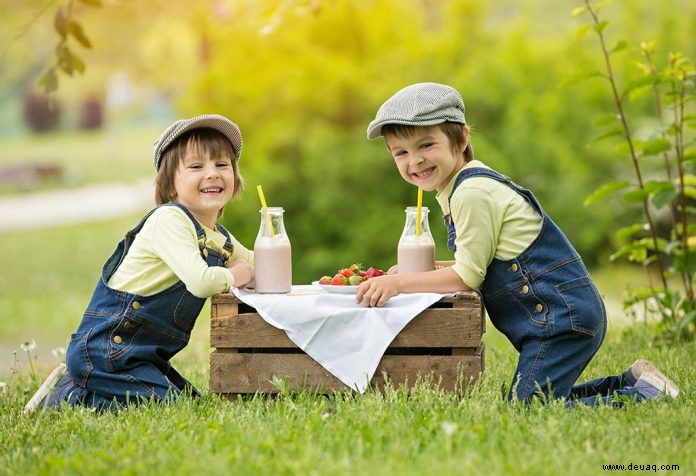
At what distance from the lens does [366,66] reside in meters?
10.4

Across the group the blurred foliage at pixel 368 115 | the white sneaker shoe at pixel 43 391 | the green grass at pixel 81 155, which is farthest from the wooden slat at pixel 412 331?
the green grass at pixel 81 155

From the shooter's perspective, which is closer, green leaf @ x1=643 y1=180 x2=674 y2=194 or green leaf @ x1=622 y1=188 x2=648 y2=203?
green leaf @ x1=643 y1=180 x2=674 y2=194

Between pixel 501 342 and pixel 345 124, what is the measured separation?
512cm

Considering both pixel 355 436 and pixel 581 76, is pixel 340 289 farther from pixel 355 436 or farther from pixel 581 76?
pixel 581 76

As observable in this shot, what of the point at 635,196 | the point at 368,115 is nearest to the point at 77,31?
the point at 635,196

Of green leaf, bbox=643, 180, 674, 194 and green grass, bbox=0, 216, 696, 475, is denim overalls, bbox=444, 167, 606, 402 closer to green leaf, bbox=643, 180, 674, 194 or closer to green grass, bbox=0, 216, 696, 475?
green grass, bbox=0, 216, 696, 475

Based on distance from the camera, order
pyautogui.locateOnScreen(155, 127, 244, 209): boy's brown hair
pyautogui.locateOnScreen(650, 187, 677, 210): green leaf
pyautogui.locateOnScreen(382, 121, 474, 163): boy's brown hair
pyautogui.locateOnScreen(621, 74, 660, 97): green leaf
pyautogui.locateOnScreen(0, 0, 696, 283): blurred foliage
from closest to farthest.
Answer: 1. pyautogui.locateOnScreen(382, 121, 474, 163): boy's brown hair
2. pyautogui.locateOnScreen(155, 127, 244, 209): boy's brown hair
3. pyautogui.locateOnScreen(650, 187, 677, 210): green leaf
4. pyautogui.locateOnScreen(621, 74, 660, 97): green leaf
5. pyautogui.locateOnScreen(0, 0, 696, 283): blurred foliage

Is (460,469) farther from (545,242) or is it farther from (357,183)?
(357,183)

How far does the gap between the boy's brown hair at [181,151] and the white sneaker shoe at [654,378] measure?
1.77 meters

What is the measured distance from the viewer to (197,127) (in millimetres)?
3574

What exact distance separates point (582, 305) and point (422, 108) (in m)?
0.91

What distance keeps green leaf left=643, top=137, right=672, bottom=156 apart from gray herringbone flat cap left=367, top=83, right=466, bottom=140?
1.50 metres

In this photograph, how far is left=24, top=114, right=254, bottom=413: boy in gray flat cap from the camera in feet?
11.2

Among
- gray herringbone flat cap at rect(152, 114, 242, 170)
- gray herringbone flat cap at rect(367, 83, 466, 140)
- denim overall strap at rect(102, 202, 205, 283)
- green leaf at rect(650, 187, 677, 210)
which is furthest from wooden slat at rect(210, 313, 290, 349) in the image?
green leaf at rect(650, 187, 677, 210)
